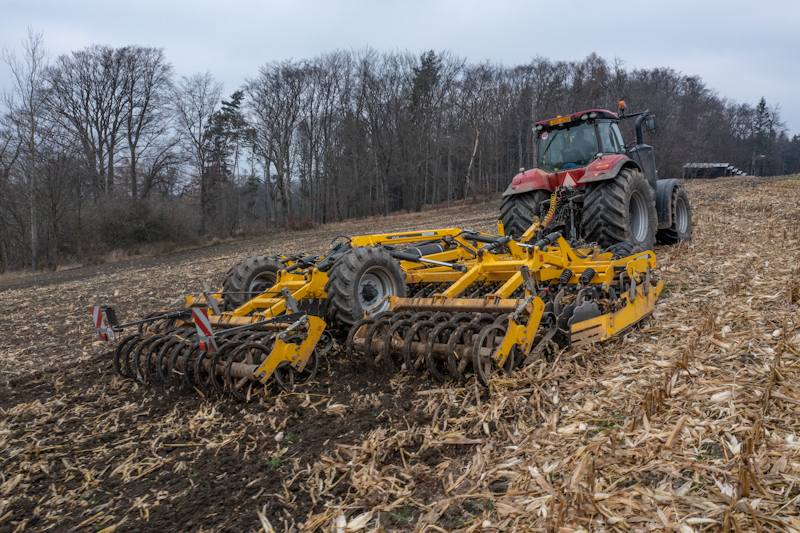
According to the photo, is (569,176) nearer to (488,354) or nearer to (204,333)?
(488,354)

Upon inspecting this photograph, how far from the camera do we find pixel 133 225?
931 inches

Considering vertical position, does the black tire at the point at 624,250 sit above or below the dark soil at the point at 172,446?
above

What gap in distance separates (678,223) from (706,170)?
148 ft

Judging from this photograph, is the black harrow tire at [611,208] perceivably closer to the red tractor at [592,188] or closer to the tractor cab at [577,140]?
the red tractor at [592,188]

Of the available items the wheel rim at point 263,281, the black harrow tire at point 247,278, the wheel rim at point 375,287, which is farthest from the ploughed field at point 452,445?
the wheel rim at point 263,281

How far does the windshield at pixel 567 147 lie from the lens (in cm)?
786

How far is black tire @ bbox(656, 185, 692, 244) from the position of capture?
8.81 meters

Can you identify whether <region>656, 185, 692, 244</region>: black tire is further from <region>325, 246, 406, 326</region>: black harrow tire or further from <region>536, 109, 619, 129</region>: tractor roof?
<region>325, 246, 406, 326</region>: black harrow tire

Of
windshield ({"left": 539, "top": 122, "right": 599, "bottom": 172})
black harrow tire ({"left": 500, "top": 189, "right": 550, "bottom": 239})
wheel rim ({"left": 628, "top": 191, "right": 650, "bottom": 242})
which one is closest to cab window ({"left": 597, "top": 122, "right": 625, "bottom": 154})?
windshield ({"left": 539, "top": 122, "right": 599, "bottom": 172})

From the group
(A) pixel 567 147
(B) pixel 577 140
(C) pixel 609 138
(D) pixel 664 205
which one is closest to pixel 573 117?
(B) pixel 577 140

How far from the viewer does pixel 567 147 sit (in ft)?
26.4

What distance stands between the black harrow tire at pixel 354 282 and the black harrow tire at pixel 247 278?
1193 millimetres

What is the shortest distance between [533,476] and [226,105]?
38283 mm

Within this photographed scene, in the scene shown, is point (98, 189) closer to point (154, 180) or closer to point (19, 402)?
point (154, 180)
